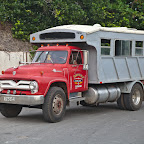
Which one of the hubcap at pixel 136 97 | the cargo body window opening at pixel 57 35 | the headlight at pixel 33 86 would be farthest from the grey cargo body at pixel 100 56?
the headlight at pixel 33 86

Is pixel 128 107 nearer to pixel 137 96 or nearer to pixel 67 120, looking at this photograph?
pixel 137 96

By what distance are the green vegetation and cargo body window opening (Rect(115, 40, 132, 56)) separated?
8075 millimetres

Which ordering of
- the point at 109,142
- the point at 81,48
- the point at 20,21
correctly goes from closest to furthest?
the point at 109,142 < the point at 81,48 < the point at 20,21

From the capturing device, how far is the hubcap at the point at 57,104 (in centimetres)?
1052

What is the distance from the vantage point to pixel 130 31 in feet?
45.5

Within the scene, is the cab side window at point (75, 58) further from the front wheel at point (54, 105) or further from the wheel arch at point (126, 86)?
the wheel arch at point (126, 86)

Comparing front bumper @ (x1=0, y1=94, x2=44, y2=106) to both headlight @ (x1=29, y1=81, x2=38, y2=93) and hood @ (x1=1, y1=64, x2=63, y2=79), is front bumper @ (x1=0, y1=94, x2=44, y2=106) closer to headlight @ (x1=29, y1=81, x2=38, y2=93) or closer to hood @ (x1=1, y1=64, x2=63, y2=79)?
headlight @ (x1=29, y1=81, x2=38, y2=93)

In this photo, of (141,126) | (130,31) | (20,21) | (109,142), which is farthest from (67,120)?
(20,21)

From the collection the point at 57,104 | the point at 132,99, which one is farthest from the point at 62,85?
the point at 132,99

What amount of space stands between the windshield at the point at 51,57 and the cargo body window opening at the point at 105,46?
60.9 inches

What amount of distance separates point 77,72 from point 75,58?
0.47 m

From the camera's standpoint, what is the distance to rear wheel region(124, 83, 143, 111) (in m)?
13.5

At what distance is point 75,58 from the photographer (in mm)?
11711

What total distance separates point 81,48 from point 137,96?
10.8 ft
